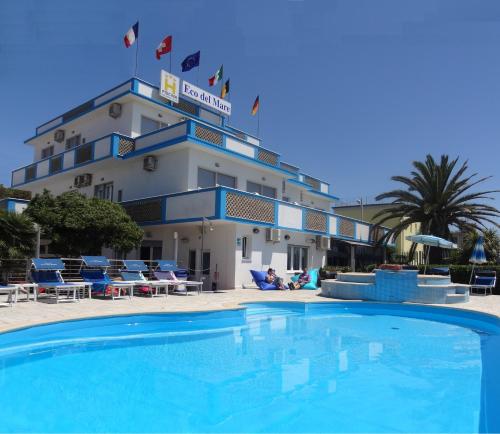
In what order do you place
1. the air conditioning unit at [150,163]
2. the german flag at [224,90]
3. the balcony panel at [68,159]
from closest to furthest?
the air conditioning unit at [150,163], the balcony panel at [68,159], the german flag at [224,90]

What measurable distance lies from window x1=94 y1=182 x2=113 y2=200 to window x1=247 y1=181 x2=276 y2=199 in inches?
322

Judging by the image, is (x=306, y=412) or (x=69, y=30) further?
(x=69, y=30)

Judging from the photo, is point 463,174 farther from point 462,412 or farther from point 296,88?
point 462,412

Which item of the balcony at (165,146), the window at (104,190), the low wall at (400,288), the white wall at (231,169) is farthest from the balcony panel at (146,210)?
the low wall at (400,288)

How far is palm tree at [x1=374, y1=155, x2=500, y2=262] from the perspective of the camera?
959 inches

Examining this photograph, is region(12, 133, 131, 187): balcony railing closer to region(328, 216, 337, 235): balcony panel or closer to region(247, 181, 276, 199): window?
region(247, 181, 276, 199): window

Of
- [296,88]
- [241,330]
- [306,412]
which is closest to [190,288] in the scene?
[241,330]

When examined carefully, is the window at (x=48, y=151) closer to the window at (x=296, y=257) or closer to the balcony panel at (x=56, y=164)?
the balcony panel at (x=56, y=164)

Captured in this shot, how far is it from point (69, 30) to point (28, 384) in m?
14.0

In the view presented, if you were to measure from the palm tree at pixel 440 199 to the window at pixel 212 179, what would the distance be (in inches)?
428

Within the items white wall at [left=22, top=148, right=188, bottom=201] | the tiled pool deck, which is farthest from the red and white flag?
the tiled pool deck

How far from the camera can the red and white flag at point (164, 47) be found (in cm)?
2402

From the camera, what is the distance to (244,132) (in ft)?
93.4

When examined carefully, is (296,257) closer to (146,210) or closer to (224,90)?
(146,210)
